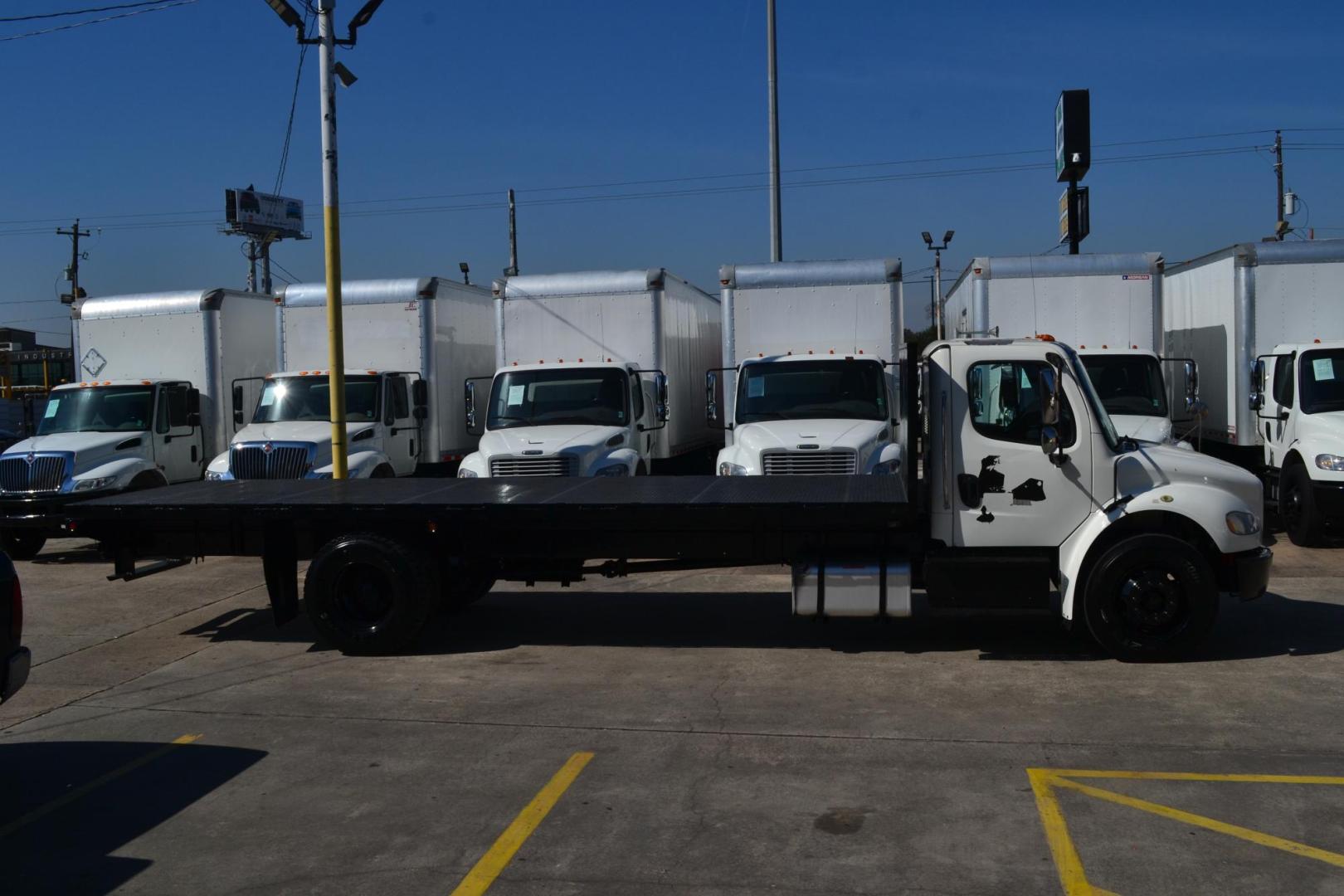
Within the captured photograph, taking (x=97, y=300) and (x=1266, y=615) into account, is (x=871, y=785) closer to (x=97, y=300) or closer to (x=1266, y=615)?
(x=1266, y=615)

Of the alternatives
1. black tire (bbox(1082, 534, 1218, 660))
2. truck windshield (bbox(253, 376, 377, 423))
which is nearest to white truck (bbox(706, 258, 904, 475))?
black tire (bbox(1082, 534, 1218, 660))

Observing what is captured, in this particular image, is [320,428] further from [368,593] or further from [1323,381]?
[1323,381]

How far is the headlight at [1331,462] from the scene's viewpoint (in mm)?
13367

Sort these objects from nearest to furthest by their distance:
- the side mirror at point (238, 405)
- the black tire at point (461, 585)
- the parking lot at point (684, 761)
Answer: the parking lot at point (684, 761)
the black tire at point (461, 585)
the side mirror at point (238, 405)

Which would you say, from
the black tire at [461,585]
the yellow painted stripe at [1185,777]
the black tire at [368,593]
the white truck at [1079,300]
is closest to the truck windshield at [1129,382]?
the white truck at [1079,300]

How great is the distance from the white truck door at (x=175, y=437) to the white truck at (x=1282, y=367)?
14.5 m

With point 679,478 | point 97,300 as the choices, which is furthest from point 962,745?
point 97,300

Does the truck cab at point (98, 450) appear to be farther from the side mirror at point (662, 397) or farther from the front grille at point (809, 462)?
the front grille at point (809, 462)

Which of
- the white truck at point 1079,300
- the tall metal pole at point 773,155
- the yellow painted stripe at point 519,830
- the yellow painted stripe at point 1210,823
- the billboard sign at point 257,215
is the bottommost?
the yellow painted stripe at point 519,830

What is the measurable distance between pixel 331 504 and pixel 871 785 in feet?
17.0

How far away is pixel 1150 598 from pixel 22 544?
14273mm

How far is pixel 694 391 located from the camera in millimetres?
19484

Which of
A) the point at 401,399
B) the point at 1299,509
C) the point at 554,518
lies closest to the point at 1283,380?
the point at 1299,509

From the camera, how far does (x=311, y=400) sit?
1642cm
